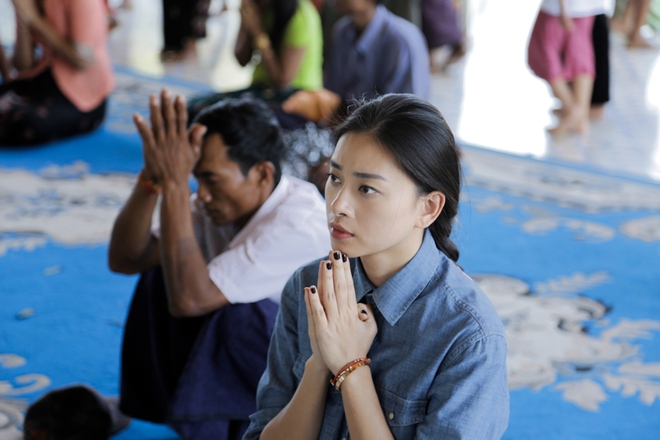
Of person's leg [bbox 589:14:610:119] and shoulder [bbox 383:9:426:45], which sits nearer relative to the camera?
shoulder [bbox 383:9:426:45]

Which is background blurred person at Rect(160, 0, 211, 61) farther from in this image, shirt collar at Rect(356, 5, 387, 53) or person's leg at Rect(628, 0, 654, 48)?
person's leg at Rect(628, 0, 654, 48)

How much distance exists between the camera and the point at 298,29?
3.96 m

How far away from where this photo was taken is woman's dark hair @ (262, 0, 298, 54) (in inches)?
155

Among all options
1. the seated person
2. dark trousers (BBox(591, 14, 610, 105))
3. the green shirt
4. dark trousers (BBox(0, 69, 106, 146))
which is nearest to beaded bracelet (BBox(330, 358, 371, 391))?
the seated person

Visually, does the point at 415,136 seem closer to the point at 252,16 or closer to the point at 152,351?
the point at 152,351

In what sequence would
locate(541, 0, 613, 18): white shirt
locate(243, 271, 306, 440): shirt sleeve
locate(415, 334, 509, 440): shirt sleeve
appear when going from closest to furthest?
1. locate(415, 334, 509, 440): shirt sleeve
2. locate(243, 271, 306, 440): shirt sleeve
3. locate(541, 0, 613, 18): white shirt

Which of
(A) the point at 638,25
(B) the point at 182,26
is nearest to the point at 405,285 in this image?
(B) the point at 182,26

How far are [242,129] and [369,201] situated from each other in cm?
76

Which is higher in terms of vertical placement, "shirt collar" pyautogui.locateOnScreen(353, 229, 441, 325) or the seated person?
"shirt collar" pyautogui.locateOnScreen(353, 229, 441, 325)

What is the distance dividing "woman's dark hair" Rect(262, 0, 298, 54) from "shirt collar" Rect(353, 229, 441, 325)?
9.76 feet

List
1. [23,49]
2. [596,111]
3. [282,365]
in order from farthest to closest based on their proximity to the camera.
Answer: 1. [596,111]
2. [23,49]
3. [282,365]

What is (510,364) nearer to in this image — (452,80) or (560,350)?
(560,350)

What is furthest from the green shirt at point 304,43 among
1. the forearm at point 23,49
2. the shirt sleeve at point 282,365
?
the shirt sleeve at point 282,365

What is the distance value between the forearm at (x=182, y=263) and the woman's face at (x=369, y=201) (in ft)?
1.94
